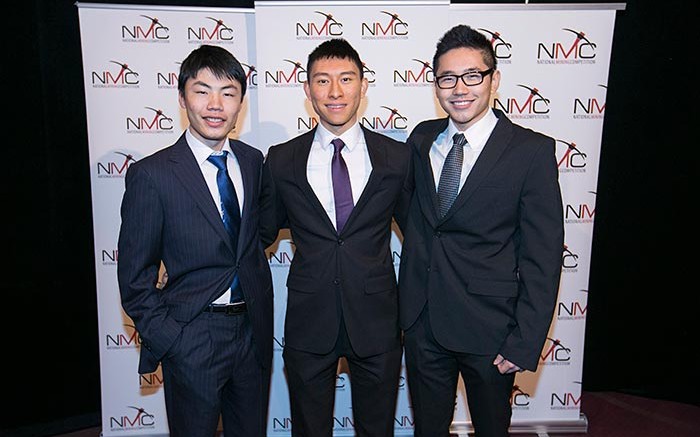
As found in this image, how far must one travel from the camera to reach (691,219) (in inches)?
138

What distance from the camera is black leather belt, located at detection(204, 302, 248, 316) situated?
195cm

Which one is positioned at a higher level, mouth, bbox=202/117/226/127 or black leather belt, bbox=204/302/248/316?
mouth, bbox=202/117/226/127

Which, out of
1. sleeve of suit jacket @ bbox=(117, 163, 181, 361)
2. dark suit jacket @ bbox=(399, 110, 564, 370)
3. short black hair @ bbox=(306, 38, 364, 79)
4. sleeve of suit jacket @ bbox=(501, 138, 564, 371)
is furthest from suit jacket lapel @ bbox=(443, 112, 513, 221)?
sleeve of suit jacket @ bbox=(117, 163, 181, 361)

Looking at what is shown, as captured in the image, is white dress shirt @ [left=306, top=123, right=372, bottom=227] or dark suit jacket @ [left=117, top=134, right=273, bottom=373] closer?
dark suit jacket @ [left=117, top=134, right=273, bottom=373]

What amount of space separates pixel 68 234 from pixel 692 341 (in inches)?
156

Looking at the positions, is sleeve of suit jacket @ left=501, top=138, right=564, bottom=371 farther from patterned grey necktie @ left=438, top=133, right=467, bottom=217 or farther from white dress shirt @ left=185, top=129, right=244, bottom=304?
white dress shirt @ left=185, top=129, right=244, bottom=304

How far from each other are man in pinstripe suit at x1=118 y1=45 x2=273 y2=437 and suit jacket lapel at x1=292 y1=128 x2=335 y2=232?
202mm

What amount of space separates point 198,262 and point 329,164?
2.14ft

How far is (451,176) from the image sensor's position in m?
2.07

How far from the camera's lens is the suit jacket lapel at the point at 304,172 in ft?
6.95

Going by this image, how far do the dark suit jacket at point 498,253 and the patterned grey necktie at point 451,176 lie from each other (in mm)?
32

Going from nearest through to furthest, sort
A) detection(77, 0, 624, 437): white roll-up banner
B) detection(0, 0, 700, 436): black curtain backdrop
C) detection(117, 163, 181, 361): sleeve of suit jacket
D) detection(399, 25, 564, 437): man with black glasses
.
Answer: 1. detection(117, 163, 181, 361): sleeve of suit jacket
2. detection(399, 25, 564, 437): man with black glasses
3. detection(77, 0, 624, 437): white roll-up banner
4. detection(0, 0, 700, 436): black curtain backdrop

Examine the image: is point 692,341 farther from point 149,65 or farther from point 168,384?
point 149,65

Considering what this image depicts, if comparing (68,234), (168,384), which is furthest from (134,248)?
(68,234)
